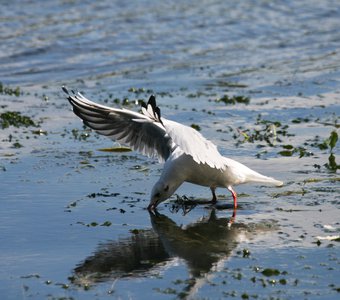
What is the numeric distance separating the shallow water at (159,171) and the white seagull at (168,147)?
30cm

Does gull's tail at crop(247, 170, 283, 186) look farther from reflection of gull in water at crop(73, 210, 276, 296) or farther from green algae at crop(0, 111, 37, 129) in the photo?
green algae at crop(0, 111, 37, 129)

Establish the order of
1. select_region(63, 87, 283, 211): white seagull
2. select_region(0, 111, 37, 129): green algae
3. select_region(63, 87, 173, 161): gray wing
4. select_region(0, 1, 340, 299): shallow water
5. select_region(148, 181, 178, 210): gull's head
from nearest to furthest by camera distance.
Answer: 1. select_region(0, 1, 340, 299): shallow water
2. select_region(63, 87, 283, 211): white seagull
3. select_region(148, 181, 178, 210): gull's head
4. select_region(63, 87, 173, 161): gray wing
5. select_region(0, 111, 37, 129): green algae

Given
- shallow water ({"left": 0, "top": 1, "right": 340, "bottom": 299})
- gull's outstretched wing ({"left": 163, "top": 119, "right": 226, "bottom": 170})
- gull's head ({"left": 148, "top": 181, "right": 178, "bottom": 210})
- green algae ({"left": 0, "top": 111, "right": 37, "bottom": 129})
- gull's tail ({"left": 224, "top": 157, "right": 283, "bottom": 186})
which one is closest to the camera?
shallow water ({"left": 0, "top": 1, "right": 340, "bottom": 299})

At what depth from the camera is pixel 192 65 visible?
1805 centimetres

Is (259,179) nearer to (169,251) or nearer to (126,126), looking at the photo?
(126,126)

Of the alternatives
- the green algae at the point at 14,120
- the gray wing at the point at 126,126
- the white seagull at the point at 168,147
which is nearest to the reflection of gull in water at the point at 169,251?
the white seagull at the point at 168,147

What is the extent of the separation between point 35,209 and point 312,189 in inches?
117

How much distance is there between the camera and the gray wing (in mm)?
9539

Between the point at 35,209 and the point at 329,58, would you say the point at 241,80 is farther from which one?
the point at 35,209

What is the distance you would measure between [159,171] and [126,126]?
0.88 meters

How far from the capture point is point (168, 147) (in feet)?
32.3

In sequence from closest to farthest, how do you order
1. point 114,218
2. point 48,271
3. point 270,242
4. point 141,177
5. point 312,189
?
point 48,271, point 270,242, point 114,218, point 312,189, point 141,177

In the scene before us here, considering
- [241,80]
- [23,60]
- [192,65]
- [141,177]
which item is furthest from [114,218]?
[23,60]

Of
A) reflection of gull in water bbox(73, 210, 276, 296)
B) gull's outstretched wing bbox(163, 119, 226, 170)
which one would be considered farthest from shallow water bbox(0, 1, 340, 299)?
gull's outstretched wing bbox(163, 119, 226, 170)
